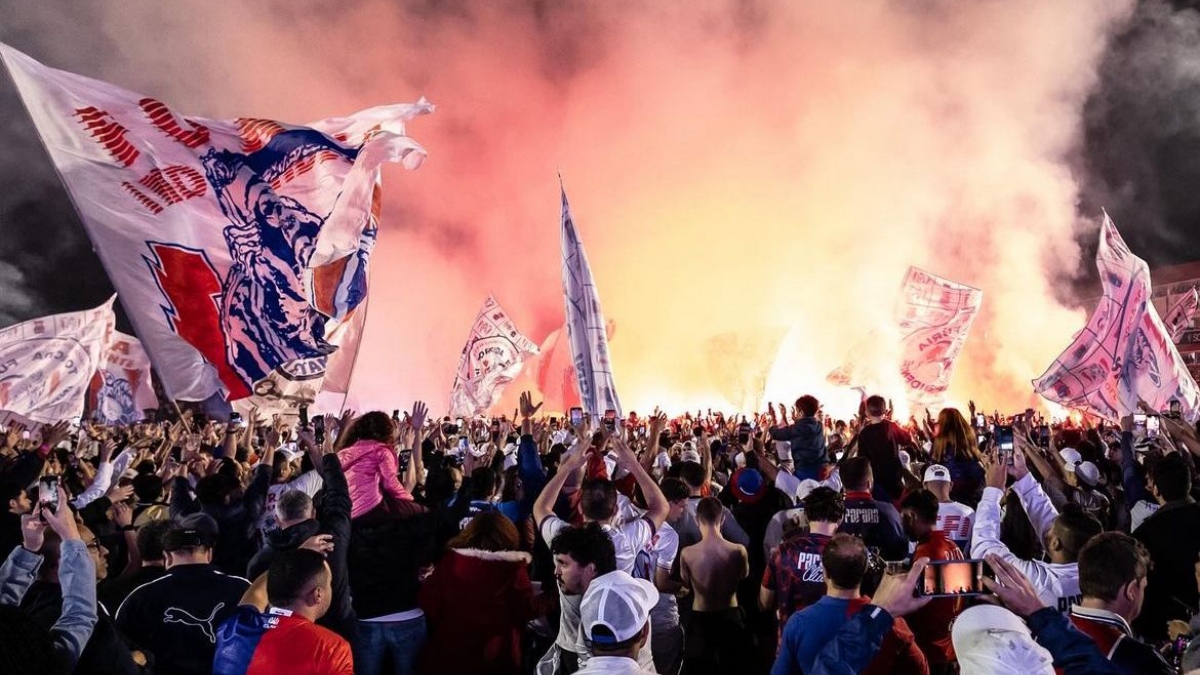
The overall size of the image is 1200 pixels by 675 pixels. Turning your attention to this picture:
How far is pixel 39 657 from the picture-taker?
2002 mm

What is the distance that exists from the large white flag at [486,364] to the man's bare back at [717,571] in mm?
17477

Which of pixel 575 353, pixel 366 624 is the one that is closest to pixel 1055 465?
pixel 366 624

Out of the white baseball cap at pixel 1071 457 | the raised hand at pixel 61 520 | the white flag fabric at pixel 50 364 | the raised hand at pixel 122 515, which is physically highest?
the white flag fabric at pixel 50 364

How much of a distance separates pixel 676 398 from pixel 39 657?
132ft

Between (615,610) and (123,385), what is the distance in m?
23.8

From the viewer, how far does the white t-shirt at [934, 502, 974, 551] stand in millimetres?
5215

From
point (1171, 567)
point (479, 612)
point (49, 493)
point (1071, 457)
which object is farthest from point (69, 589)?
point (1071, 457)

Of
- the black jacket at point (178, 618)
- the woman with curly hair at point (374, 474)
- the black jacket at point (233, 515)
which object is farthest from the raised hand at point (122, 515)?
the black jacket at point (178, 618)

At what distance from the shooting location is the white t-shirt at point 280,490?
6020 millimetres

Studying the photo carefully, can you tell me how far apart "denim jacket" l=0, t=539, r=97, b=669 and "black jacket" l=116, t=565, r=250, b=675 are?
733 mm

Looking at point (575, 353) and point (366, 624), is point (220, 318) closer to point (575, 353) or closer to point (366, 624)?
point (366, 624)

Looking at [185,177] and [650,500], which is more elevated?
[185,177]

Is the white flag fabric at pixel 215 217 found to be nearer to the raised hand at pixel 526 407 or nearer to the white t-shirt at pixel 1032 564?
the raised hand at pixel 526 407

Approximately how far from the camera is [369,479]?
499 centimetres
